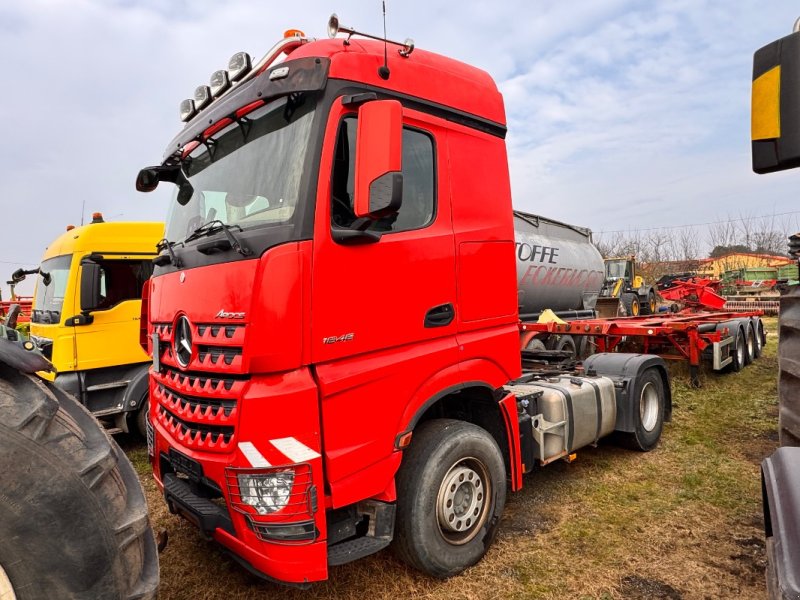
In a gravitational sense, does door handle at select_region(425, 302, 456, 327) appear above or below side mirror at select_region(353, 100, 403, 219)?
below

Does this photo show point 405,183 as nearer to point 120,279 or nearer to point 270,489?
point 270,489

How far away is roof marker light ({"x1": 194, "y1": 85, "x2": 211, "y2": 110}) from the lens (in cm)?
320

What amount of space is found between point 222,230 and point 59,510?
1.44 meters

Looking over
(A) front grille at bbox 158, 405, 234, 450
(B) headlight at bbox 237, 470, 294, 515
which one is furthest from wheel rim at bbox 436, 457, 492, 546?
(A) front grille at bbox 158, 405, 234, 450

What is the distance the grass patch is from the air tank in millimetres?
4134

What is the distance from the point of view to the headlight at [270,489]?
2.27m

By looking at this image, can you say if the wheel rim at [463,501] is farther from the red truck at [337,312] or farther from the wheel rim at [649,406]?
the wheel rim at [649,406]

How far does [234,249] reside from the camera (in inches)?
95.0

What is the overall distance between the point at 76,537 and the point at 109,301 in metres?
5.10

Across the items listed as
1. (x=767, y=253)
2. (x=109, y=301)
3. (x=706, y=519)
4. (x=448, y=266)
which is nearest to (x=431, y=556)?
(x=448, y=266)

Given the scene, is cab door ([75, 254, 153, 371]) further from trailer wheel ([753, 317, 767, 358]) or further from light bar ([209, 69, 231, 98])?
trailer wheel ([753, 317, 767, 358])

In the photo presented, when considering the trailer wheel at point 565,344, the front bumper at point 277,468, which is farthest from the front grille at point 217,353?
the trailer wheel at point 565,344

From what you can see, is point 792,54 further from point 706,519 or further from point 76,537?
point 706,519

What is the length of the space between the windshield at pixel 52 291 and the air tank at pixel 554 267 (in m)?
6.81
